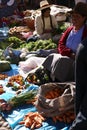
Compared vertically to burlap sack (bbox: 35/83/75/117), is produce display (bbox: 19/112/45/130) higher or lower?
lower

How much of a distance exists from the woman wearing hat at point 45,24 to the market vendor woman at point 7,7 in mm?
4081

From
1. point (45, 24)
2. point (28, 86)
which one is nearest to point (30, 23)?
point (45, 24)

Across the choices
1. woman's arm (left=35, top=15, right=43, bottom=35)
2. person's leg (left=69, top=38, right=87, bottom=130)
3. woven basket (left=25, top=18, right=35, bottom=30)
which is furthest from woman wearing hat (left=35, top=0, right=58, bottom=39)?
person's leg (left=69, top=38, right=87, bottom=130)

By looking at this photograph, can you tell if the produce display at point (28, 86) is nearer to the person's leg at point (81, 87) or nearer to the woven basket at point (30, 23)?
the woven basket at point (30, 23)

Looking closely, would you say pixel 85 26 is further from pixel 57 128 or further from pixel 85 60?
pixel 85 60

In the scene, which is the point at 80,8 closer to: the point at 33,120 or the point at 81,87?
the point at 33,120

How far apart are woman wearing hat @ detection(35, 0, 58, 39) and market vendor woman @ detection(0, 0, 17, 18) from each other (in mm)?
4081

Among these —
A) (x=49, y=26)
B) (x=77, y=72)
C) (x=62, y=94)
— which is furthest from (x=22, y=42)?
(x=77, y=72)

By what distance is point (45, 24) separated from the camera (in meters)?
8.00

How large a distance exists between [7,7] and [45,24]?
4402 mm

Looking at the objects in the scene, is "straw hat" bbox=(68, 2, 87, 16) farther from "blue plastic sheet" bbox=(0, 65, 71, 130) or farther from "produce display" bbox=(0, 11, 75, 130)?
"blue plastic sheet" bbox=(0, 65, 71, 130)

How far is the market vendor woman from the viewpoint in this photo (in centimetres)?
1188

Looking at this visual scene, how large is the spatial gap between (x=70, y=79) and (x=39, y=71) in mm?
730

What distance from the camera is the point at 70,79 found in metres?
5.46
